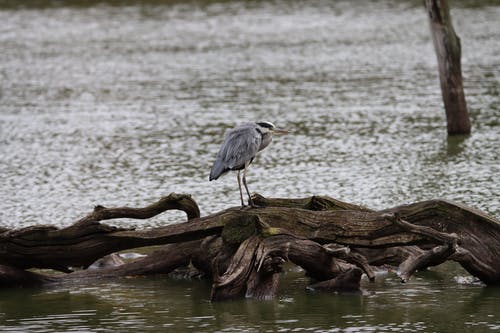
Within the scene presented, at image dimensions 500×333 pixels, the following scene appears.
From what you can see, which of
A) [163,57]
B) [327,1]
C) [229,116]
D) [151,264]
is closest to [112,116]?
[229,116]

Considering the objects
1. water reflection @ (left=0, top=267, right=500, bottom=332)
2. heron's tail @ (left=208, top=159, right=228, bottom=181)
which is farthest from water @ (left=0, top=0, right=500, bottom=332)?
heron's tail @ (left=208, top=159, right=228, bottom=181)

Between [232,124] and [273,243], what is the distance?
9714 mm

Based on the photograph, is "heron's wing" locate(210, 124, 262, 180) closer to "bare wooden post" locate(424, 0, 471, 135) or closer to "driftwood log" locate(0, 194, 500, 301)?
"driftwood log" locate(0, 194, 500, 301)

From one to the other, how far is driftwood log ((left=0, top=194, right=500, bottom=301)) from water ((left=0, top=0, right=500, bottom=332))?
222 mm

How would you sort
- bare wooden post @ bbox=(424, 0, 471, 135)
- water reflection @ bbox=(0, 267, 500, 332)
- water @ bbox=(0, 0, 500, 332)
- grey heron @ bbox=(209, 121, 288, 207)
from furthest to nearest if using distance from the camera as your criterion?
bare wooden post @ bbox=(424, 0, 471, 135) < grey heron @ bbox=(209, 121, 288, 207) < water @ bbox=(0, 0, 500, 332) < water reflection @ bbox=(0, 267, 500, 332)

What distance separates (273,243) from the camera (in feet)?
30.4

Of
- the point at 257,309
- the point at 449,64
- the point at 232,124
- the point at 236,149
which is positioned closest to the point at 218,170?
the point at 236,149

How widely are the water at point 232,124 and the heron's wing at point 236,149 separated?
3.82 ft

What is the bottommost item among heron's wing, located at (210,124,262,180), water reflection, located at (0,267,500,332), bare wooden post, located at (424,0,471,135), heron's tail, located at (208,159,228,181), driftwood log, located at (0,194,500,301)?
water reflection, located at (0,267,500,332)

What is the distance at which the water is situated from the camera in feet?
30.2

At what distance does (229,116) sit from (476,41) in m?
10.3

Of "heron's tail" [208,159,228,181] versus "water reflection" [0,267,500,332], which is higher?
"heron's tail" [208,159,228,181]

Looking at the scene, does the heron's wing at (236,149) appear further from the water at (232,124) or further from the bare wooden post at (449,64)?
the bare wooden post at (449,64)

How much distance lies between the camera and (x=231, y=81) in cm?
2364
